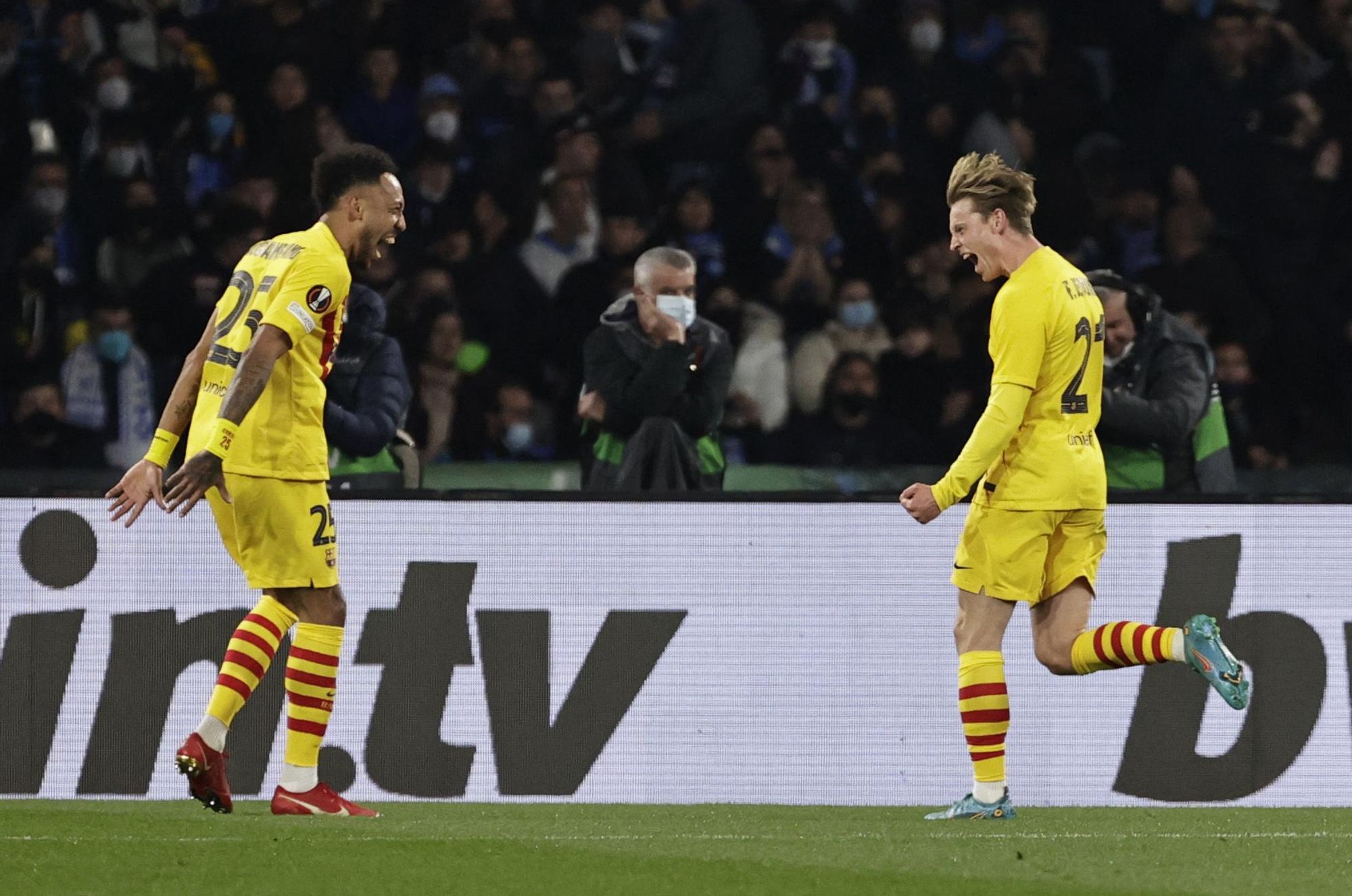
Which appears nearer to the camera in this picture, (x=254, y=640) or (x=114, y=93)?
(x=254, y=640)

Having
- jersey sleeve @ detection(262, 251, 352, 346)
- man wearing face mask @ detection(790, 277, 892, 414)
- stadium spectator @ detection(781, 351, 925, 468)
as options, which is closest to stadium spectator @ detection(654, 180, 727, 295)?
man wearing face mask @ detection(790, 277, 892, 414)

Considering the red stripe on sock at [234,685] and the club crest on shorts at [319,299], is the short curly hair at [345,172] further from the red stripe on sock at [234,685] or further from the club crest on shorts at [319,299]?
the red stripe on sock at [234,685]

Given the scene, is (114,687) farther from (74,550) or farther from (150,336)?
(150,336)

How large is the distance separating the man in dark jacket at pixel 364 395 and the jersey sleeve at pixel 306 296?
1696 millimetres

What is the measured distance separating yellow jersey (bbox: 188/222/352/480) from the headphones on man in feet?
10.2

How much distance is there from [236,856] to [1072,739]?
3288 millimetres

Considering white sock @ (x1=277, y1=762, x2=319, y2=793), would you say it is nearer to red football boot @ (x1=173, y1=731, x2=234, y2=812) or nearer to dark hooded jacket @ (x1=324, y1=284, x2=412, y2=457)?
red football boot @ (x1=173, y1=731, x2=234, y2=812)

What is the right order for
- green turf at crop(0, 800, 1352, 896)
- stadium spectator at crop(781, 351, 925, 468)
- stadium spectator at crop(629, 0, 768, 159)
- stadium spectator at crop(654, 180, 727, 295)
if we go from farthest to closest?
stadium spectator at crop(629, 0, 768, 159), stadium spectator at crop(654, 180, 727, 295), stadium spectator at crop(781, 351, 925, 468), green turf at crop(0, 800, 1352, 896)

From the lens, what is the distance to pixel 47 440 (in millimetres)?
10766

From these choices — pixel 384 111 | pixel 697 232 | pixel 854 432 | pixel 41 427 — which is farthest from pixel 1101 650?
pixel 384 111

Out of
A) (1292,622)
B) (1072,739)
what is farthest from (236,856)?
(1292,622)

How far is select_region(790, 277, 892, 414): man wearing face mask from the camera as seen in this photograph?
10930mm

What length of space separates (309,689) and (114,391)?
4.71m

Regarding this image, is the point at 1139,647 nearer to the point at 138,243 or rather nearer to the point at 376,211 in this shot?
the point at 376,211
